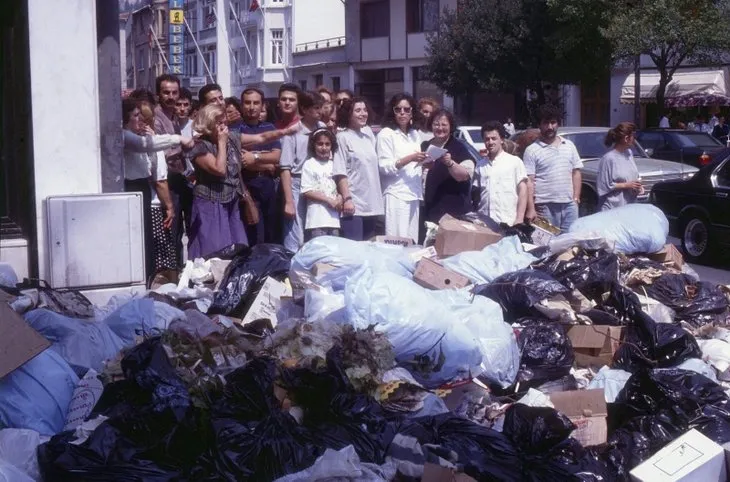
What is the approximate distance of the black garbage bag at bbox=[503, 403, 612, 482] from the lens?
4.52m

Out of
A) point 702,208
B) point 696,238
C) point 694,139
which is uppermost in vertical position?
point 694,139

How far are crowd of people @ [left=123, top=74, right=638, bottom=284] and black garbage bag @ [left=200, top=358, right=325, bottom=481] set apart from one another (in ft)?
9.69

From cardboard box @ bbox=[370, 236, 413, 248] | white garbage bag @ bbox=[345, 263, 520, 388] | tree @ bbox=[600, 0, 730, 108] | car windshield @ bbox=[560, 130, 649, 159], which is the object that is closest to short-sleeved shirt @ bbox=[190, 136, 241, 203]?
cardboard box @ bbox=[370, 236, 413, 248]

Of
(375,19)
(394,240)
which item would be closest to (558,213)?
(394,240)

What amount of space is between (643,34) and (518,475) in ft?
77.5

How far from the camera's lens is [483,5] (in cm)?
3391

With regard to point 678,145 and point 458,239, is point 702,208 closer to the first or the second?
point 458,239

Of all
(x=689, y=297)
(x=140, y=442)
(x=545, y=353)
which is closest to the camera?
(x=140, y=442)

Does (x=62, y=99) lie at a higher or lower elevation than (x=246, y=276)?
higher

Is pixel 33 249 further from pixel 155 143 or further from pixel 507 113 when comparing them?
pixel 507 113

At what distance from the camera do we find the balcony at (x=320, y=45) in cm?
4972

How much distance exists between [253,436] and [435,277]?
2440 millimetres

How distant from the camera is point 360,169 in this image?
7.97 meters

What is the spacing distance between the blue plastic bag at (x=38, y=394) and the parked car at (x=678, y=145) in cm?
1500
